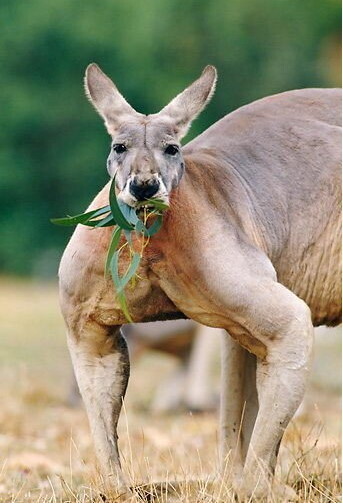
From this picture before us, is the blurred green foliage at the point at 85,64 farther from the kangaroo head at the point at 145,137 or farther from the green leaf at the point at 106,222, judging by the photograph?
the green leaf at the point at 106,222

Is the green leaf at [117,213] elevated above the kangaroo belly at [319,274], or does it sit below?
above

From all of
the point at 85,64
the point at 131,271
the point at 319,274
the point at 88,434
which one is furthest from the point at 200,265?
the point at 85,64

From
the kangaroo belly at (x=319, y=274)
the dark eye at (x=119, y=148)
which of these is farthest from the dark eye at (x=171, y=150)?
the kangaroo belly at (x=319, y=274)

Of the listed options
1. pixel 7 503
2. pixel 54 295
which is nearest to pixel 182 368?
pixel 7 503

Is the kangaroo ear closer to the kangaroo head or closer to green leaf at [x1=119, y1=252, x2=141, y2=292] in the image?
the kangaroo head

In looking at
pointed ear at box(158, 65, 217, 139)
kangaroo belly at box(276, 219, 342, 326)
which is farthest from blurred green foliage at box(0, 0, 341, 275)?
pointed ear at box(158, 65, 217, 139)

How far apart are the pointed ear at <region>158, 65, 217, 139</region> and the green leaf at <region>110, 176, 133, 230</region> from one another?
0.33 m

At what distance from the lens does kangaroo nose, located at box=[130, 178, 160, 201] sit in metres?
3.69

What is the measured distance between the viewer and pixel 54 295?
53.6 ft

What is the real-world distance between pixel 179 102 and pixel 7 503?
146 cm

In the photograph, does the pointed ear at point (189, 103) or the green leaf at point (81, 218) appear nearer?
the green leaf at point (81, 218)

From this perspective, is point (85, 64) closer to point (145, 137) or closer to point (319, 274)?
point (319, 274)

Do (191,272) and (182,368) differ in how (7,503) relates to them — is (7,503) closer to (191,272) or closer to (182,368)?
(191,272)

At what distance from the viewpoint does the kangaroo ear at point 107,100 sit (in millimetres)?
4043
